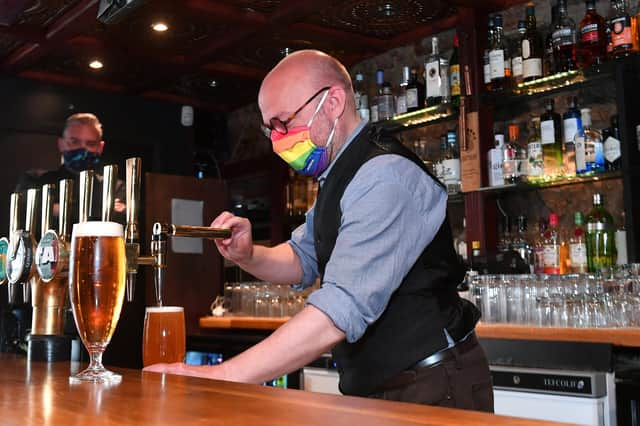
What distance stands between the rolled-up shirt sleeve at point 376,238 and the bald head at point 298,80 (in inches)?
13.6

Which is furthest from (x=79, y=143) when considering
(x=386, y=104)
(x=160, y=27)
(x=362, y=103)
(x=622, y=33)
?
(x=622, y=33)

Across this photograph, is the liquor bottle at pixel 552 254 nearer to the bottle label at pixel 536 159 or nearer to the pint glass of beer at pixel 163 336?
the bottle label at pixel 536 159

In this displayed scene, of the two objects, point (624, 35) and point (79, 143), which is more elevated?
point (624, 35)

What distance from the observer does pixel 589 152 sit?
137 inches

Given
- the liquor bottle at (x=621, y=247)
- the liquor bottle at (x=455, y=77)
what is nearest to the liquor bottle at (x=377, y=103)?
the liquor bottle at (x=455, y=77)

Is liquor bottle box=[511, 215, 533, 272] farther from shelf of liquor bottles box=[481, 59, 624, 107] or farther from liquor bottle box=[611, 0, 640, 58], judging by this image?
liquor bottle box=[611, 0, 640, 58]

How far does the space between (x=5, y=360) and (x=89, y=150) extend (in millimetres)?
3145

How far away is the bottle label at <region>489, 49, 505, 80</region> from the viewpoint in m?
3.85

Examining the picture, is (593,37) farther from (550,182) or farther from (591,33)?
(550,182)

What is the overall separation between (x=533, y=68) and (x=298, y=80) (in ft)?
7.51

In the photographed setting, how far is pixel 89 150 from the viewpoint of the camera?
4.31 m

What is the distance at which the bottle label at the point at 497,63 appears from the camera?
385 cm

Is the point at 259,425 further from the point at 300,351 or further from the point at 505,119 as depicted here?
the point at 505,119

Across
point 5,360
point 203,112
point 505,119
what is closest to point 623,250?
point 505,119
